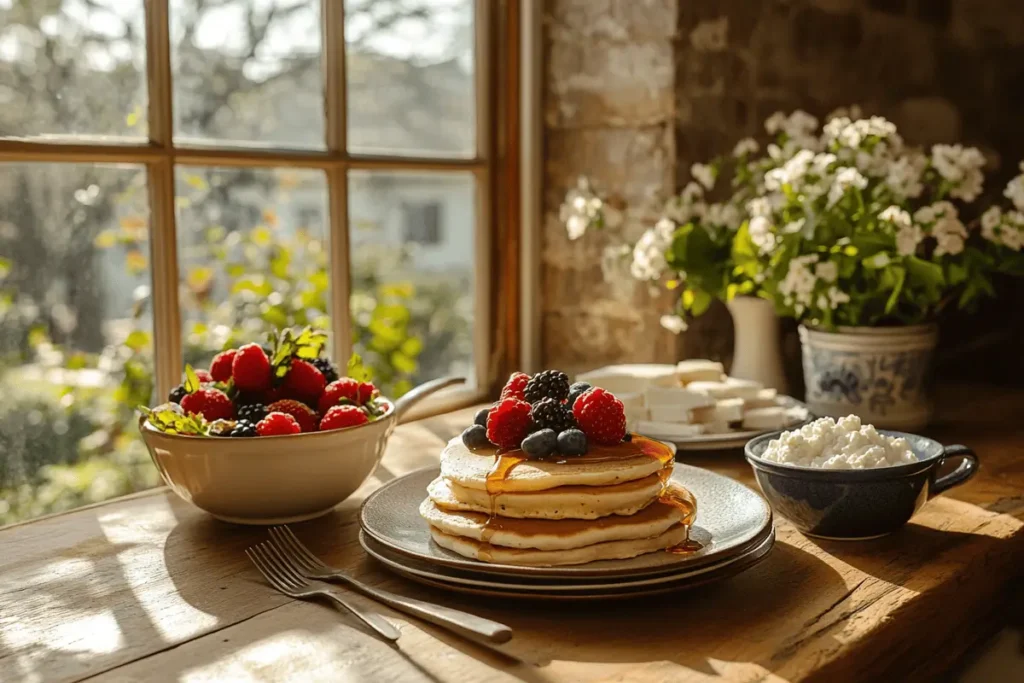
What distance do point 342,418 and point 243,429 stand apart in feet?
0.38

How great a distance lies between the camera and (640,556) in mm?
1063

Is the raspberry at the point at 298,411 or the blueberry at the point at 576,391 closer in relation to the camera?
the blueberry at the point at 576,391

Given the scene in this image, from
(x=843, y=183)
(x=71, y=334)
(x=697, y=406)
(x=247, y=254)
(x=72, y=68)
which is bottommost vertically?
(x=697, y=406)

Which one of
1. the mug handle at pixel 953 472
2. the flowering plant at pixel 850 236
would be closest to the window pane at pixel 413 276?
the flowering plant at pixel 850 236

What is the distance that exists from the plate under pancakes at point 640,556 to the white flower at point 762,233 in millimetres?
520

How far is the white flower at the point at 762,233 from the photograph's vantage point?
1720 mm

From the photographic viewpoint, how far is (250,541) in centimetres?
125

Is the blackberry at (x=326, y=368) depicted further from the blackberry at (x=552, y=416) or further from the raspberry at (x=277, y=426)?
the blackberry at (x=552, y=416)

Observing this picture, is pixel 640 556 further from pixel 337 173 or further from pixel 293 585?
pixel 337 173

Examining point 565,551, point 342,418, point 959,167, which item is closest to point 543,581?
point 565,551

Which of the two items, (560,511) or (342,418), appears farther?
(342,418)

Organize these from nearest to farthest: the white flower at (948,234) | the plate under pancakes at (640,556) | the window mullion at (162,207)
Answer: the plate under pancakes at (640,556) < the window mullion at (162,207) < the white flower at (948,234)

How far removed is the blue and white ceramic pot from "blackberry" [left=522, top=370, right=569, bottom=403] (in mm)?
705

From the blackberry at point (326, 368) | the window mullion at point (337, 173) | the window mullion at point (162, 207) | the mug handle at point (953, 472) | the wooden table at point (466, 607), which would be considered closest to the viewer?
the wooden table at point (466, 607)
